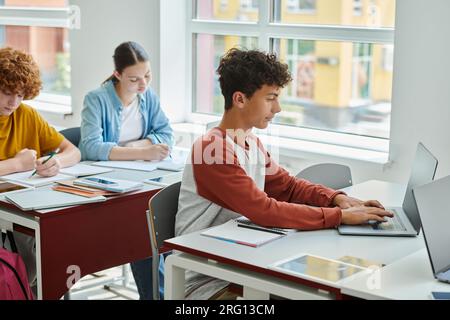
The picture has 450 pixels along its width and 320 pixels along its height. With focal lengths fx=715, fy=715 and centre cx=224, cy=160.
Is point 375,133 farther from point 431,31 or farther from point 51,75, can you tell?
point 51,75

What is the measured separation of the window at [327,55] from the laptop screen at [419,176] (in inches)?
47.8

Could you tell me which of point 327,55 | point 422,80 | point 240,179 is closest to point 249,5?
point 327,55

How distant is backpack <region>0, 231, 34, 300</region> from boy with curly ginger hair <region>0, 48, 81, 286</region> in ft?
0.91

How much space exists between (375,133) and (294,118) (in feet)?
1.70

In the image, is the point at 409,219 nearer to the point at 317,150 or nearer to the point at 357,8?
the point at 317,150

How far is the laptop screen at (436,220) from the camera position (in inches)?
72.9

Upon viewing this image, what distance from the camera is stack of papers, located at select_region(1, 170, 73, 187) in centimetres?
289

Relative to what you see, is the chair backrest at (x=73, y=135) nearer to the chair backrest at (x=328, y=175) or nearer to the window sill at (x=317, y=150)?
the window sill at (x=317, y=150)

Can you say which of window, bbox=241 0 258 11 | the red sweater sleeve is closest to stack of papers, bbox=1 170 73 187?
the red sweater sleeve

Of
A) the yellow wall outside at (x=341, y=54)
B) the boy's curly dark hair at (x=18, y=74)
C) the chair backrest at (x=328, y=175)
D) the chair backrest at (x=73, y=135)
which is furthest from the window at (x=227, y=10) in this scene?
the boy's curly dark hair at (x=18, y=74)

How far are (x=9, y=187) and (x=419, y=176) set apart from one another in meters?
1.58

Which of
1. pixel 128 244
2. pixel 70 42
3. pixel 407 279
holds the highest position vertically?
pixel 70 42
